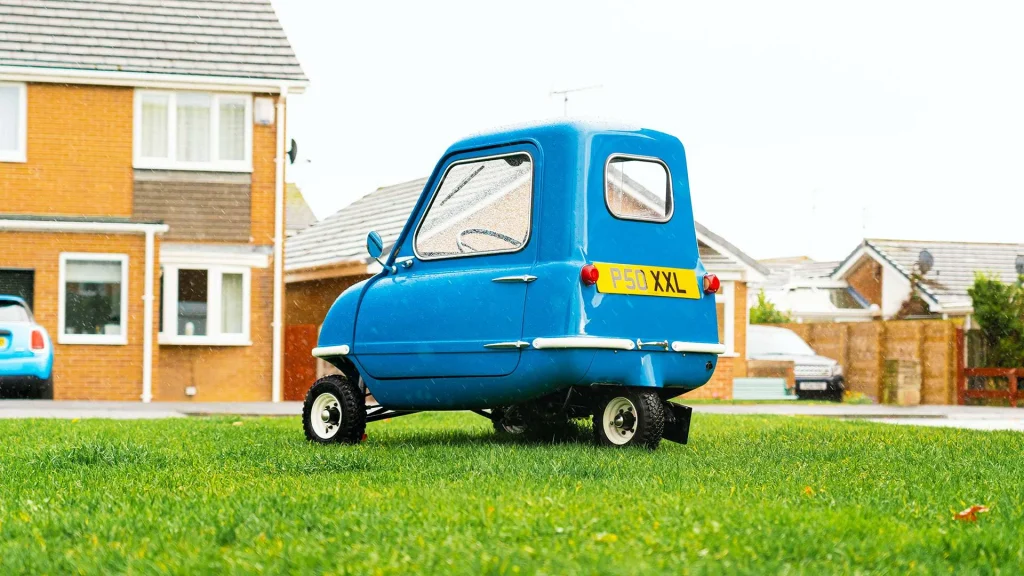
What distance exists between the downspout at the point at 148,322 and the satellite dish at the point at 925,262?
95.5ft

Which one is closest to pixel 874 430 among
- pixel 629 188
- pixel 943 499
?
pixel 629 188

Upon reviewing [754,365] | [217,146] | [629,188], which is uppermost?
[217,146]

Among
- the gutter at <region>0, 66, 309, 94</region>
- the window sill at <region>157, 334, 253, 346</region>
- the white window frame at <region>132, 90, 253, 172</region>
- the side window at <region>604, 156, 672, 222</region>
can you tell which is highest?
the gutter at <region>0, 66, 309, 94</region>

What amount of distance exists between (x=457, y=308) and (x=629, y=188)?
1.44 meters

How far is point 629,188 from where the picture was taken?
9031 millimetres

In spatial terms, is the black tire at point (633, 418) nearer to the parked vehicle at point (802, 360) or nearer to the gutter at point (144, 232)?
the gutter at point (144, 232)

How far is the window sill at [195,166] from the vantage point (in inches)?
896

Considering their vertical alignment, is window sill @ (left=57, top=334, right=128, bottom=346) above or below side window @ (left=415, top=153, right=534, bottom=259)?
below

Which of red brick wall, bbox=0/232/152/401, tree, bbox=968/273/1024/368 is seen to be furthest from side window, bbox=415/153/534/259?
tree, bbox=968/273/1024/368

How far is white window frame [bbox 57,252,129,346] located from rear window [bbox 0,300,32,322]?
2744 millimetres

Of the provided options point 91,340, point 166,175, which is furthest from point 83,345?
point 166,175

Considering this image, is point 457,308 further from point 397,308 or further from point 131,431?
point 131,431

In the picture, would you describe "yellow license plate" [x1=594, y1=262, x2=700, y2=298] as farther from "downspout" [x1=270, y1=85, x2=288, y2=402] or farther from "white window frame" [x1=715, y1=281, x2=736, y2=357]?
"white window frame" [x1=715, y1=281, x2=736, y2=357]

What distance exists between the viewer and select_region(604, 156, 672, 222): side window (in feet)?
29.0
